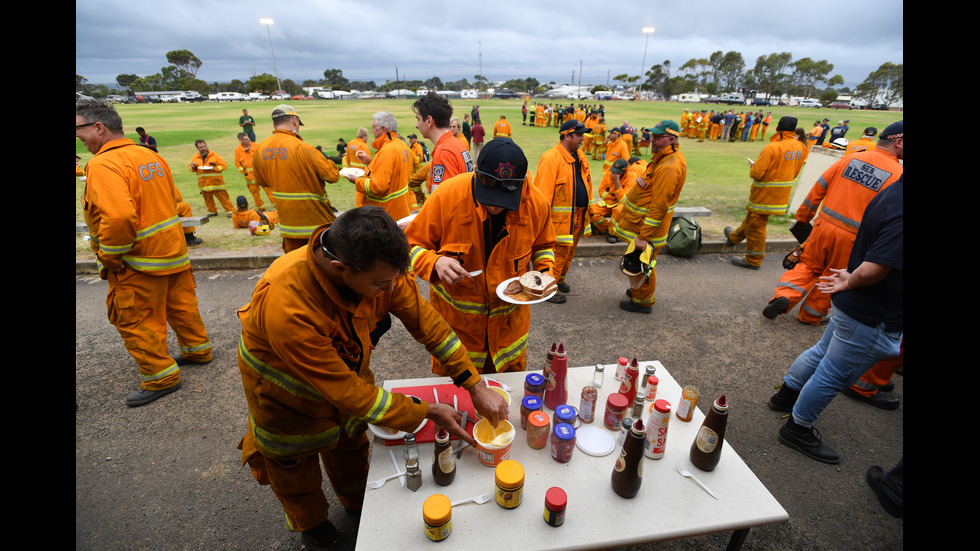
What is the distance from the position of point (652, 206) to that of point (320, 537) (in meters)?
4.53

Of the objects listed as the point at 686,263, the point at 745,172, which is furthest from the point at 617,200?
the point at 745,172

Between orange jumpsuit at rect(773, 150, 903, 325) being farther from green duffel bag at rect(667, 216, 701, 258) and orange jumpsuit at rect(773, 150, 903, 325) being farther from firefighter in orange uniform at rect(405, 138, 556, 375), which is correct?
firefighter in orange uniform at rect(405, 138, 556, 375)

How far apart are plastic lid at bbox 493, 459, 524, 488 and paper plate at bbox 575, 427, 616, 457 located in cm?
48

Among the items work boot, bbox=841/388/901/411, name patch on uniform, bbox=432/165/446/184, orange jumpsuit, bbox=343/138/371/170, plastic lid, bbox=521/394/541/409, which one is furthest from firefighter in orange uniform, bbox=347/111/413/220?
work boot, bbox=841/388/901/411

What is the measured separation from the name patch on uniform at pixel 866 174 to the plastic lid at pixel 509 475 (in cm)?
482

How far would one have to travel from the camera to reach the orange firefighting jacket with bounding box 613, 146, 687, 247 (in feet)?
15.4

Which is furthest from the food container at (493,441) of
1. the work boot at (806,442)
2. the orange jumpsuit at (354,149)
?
the orange jumpsuit at (354,149)

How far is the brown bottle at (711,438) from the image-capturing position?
1905 millimetres

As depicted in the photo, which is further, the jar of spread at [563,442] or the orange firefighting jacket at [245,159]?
the orange firefighting jacket at [245,159]

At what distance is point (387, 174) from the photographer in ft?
17.4

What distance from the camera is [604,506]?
183 cm

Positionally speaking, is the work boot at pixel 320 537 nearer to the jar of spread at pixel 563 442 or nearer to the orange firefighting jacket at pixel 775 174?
the jar of spread at pixel 563 442

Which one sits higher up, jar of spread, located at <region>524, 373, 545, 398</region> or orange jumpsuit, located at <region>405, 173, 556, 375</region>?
orange jumpsuit, located at <region>405, 173, 556, 375</region>
